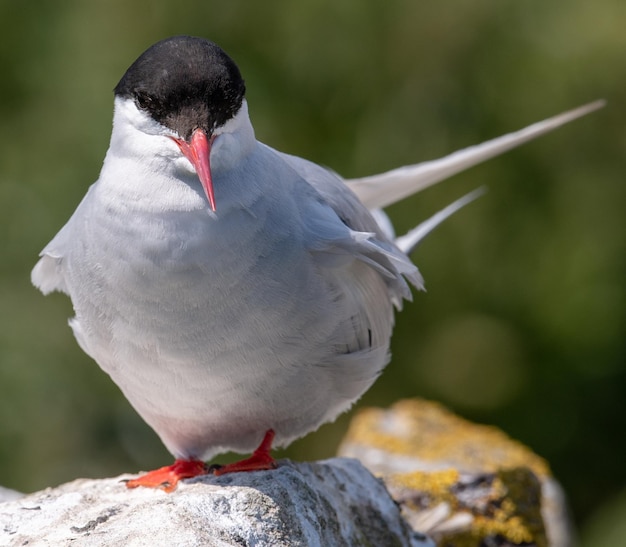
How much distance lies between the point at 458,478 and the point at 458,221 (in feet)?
8.84

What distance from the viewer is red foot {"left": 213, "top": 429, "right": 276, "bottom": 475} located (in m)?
3.85

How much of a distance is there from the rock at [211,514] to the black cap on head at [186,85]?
1.21 metres

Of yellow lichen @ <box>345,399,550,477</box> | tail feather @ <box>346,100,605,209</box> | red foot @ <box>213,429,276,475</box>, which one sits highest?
tail feather @ <box>346,100,605,209</box>

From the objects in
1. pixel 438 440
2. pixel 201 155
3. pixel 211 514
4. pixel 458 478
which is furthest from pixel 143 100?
pixel 438 440

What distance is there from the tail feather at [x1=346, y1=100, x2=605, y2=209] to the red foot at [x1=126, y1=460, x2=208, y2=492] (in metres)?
1.51

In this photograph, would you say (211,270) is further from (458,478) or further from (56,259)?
(458,478)

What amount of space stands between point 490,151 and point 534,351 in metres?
2.89

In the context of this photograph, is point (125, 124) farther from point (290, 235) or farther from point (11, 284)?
point (11, 284)

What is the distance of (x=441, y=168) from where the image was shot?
476 cm

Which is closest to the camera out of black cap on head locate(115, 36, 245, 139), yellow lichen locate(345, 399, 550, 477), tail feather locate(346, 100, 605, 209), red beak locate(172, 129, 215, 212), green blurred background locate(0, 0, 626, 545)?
red beak locate(172, 129, 215, 212)

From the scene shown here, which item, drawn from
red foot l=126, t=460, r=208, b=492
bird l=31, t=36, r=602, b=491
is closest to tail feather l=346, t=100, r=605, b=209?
bird l=31, t=36, r=602, b=491

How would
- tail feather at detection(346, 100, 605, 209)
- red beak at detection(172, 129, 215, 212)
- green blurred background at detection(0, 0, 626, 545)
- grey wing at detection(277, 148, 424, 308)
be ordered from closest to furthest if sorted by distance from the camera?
red beak at detection(172, 129, 215, 212)
grey wing at detection(277, 148, 424, 308)
tail feather at detection(346, 100, 605, 209)
green blurred background at detection(0, 0, 626, 545)

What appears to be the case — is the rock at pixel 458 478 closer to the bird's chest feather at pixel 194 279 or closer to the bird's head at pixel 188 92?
the bird's chest feather at pixel 194 279

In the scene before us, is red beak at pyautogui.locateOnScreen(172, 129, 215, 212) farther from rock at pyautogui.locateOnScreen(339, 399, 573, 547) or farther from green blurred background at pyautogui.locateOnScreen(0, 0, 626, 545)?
green blurred background at pyautogui.locateOnScreen(0, 0, 626, 545)
